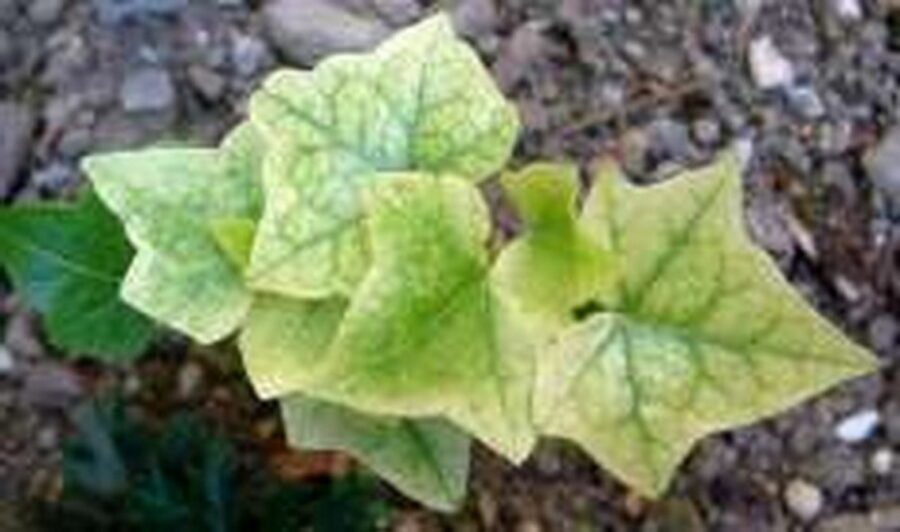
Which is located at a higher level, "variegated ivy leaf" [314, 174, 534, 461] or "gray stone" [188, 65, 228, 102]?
"variegated ivy leaf" [314, 174, 534, 461]

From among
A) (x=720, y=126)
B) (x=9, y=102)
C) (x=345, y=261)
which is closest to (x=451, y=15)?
(x=720, y=126)

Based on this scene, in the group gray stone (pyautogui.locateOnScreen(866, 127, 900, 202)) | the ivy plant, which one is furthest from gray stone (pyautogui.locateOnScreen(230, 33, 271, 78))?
gray stone (pyautogui.locateOnScreen(866, 127, 900, 202))

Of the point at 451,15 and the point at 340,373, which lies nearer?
the point at 340,373

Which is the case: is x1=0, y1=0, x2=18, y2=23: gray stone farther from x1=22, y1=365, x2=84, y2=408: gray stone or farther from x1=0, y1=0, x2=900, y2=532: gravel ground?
x1=22, y1=365, x2=84, y2=408: gray stone

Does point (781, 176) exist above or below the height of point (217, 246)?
below

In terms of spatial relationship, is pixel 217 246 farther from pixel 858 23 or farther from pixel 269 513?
pixel 858 23

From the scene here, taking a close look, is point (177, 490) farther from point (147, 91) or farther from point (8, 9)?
point (8, 9)

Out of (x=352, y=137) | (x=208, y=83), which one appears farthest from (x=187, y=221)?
(x=208, y=83)
